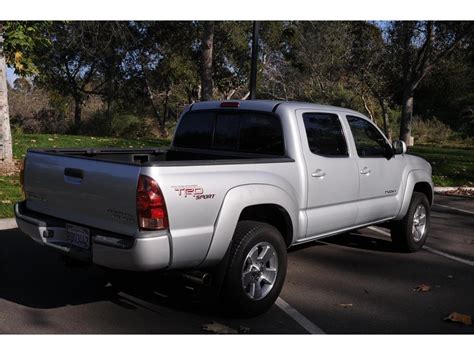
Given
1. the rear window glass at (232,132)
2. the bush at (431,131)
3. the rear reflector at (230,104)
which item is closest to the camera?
the rear window glass at (232,132)

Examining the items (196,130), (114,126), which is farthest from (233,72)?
(196,130)

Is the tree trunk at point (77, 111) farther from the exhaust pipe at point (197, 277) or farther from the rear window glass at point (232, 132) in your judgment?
the exhaust pipe at point (197, 277)

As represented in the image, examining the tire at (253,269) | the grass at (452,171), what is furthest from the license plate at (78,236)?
the grass at (452,171)

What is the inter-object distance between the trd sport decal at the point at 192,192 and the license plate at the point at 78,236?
Answer: 0.86m

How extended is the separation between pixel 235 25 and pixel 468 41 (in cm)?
1226

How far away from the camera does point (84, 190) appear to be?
4.18 m

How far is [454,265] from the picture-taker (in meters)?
6.23

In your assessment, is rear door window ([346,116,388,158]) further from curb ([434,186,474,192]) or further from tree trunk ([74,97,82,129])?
tree trunk ([74,97,82,129])

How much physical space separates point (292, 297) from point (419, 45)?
17417 mm

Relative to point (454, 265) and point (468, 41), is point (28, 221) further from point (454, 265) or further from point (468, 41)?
point (468, 41)

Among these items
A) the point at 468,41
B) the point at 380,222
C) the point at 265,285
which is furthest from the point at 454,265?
the point at 468,41

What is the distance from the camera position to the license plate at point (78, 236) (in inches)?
164

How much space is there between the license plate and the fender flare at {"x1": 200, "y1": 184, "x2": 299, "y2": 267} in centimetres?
92

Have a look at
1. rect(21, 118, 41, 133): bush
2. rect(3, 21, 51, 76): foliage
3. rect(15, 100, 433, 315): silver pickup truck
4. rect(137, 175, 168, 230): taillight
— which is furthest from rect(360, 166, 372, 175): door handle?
rect(21, 118, 41, 133): bush
